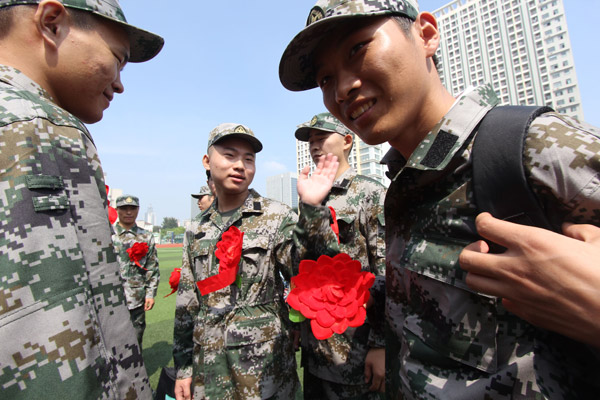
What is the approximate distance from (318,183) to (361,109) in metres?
0.63

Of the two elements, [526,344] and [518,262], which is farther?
[526,344]

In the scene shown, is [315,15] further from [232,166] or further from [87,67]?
[232,166]

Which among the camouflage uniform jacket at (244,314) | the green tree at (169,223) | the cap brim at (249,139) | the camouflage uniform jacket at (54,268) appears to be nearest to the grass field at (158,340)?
the camouflage uniform jacket at (244,314)

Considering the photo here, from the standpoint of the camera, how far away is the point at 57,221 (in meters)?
0.95

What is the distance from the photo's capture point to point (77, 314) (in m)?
0.91

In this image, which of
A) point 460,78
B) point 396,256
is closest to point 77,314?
point 396,256

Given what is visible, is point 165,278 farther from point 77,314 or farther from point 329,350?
point 77,314

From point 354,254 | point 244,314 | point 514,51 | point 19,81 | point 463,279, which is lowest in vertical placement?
point 244,314

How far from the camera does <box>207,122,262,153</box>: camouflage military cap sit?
286 cm

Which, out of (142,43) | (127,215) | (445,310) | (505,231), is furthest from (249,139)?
(127,215)

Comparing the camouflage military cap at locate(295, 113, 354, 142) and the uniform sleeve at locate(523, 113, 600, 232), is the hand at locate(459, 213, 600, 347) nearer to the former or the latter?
the uniform sleeve at locate(523, 113, 600, 232)

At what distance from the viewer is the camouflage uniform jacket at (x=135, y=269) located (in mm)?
5309

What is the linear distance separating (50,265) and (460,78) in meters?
64.6

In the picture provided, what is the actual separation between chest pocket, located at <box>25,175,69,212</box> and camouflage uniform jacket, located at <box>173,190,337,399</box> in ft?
3.72
